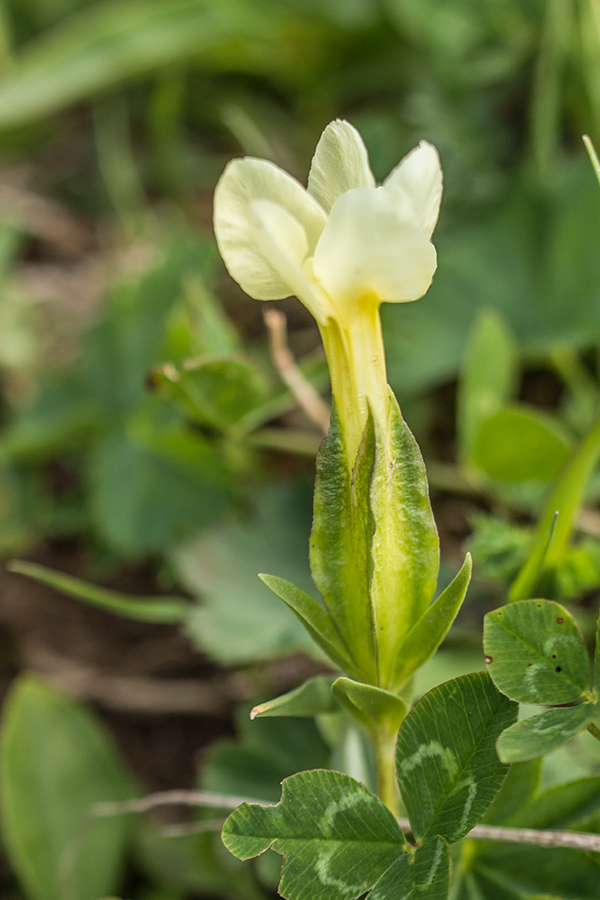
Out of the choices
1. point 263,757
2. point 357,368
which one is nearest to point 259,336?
point 263,757

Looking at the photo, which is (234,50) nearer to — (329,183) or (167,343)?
(167,343)

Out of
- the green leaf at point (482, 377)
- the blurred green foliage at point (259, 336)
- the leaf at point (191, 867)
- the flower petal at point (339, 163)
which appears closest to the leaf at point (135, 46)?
the blurred green foliage at point (259, 336)

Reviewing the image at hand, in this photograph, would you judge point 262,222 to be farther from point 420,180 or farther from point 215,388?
point 215,388

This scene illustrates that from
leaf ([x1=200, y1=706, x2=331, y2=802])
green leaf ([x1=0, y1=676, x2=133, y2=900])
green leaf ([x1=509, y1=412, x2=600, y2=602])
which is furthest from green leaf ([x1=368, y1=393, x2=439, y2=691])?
green leaf ([x1=0, y1=676, x2=133, y2=900])

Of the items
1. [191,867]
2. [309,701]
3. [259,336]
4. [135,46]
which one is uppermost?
[135,46]

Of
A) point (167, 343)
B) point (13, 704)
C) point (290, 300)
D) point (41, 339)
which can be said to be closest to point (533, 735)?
point (167, 343)

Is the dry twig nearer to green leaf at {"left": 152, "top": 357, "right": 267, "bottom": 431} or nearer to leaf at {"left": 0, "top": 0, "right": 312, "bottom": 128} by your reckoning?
green leaf at {"left": 152, "top": 357, "right": 267, "bottom": 431}
